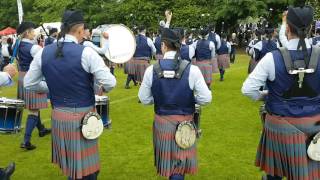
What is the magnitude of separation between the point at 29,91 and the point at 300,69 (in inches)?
Answer: 168

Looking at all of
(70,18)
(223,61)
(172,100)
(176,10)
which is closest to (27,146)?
(70,18)

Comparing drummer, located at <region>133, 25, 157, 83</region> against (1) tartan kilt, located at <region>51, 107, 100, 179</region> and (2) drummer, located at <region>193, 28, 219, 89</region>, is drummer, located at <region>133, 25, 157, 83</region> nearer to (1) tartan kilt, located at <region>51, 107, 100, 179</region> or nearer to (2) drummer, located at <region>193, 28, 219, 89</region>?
(2) drummer, located at <region>193, 28, 219, 89</region>

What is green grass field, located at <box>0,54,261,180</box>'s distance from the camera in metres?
5.52

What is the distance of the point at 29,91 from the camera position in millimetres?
6594

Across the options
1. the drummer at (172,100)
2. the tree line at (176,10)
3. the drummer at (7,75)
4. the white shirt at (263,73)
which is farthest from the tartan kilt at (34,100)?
the tree line at (176,10)

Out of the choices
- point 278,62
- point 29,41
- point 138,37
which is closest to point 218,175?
point 278,62

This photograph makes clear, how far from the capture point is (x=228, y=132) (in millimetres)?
7383

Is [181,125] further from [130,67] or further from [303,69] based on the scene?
[130,67]

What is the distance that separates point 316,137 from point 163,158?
4.39 ft

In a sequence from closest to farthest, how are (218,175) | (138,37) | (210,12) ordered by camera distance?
(218,175) → (138,37) → (210,12)

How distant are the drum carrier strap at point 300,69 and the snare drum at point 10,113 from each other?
10.7 ft

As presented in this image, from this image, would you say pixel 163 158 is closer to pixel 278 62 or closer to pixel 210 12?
pixel 278 62

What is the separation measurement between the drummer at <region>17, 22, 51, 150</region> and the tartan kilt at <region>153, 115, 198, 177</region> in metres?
2.83

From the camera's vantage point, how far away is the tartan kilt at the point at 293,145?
369 centimetres
